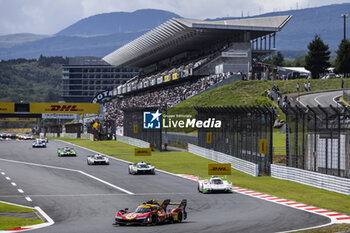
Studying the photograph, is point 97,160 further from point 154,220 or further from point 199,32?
point 199,32

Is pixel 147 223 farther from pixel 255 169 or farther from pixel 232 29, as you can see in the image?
pixel 232 29

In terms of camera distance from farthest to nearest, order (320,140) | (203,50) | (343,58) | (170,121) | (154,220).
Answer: (203,50)
(343,58)
(170,121)
(320,140)
(154,220)

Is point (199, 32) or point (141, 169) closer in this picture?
point (141, 169)

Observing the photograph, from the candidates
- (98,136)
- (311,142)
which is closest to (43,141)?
(98,136)

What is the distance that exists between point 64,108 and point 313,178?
8101 cm

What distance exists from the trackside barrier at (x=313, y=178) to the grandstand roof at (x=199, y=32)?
58317mm

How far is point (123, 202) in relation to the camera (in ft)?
86.5

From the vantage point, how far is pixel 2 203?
2572 cm

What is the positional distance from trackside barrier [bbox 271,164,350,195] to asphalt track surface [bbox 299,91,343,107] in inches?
956

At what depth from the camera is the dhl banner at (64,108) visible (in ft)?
354

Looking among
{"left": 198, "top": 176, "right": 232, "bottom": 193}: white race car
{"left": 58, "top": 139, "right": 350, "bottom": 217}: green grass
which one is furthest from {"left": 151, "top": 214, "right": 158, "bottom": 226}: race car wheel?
{"left": 198, "top": 176, "right": 232, "bottom": 193}: white race car

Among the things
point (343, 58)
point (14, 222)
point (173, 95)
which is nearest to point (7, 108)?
point (173, 95)

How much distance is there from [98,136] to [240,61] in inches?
962

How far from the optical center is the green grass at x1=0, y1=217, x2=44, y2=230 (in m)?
19.1
